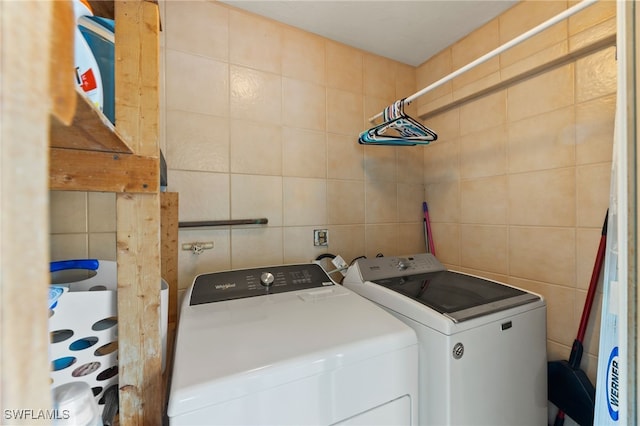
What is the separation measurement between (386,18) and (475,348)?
1.69 metres

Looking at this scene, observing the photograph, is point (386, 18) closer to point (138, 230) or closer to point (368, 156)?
point (368, 156)

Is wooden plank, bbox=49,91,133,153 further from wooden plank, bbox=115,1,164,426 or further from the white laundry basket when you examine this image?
the white laundry basket

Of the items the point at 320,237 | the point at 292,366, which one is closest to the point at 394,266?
the point at 320,237

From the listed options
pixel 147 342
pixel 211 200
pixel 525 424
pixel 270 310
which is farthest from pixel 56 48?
pixel 525 424

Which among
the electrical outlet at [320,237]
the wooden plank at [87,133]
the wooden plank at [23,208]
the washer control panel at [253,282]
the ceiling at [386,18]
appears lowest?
the washer control panel at [253,282]

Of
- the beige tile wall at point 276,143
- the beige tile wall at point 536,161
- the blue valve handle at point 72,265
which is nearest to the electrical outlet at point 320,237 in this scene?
the beige tile wall at point 276,143

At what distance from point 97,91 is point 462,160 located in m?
1.82

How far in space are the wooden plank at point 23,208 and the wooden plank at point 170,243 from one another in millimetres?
1047

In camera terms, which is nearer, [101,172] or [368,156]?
[101,172]

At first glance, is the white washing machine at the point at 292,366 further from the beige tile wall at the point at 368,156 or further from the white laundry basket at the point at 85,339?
the beige tile wall at the point at 368,156

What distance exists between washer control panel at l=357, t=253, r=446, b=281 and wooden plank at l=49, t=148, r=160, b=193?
1020 mm

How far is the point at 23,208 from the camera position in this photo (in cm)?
18

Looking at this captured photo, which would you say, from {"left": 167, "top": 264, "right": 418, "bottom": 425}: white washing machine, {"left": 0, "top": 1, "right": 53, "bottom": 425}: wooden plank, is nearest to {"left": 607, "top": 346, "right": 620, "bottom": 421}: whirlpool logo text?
{"left": 167, "top": 264, "right": 418, "bottom": 425}: white washing machine

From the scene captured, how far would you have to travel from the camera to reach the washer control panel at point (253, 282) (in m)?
1.07
